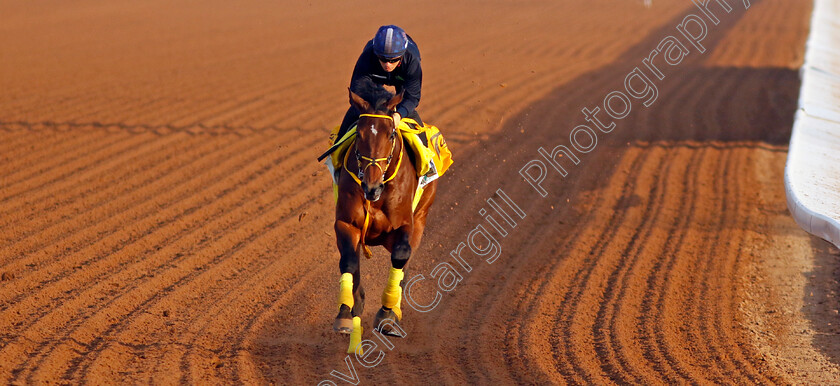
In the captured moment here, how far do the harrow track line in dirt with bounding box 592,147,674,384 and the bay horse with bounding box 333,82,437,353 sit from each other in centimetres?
179

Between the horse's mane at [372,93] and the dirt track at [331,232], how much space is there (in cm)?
205

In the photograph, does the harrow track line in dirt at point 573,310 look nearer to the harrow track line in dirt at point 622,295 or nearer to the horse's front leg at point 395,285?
the harrow track line in dirt at point 622,295

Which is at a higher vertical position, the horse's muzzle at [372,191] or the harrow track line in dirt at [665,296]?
the horse's muzzle at [372,191]

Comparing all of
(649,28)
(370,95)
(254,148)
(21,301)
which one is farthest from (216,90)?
(649,28)

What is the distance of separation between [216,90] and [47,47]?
224 inches

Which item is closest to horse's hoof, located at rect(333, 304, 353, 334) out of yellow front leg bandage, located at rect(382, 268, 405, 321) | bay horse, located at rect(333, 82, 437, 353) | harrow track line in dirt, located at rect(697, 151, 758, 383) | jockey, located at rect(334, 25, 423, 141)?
bay horse, located at rect(333, 82, 437, 353)

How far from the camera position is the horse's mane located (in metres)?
5.39

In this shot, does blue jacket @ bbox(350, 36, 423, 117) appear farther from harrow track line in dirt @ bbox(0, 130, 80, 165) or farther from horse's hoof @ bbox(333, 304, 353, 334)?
harrow track line in dirt @ bbox(0, 130, 80, 165)

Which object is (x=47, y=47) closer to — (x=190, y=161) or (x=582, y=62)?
(x=190, y=161)

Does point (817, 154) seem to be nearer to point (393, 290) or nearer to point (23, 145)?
point (393, 290)

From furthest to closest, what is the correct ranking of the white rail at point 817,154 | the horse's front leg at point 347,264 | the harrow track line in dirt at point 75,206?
the harrow track line in dirt at point 75,206, the white rail at point 817,154, the horse's front leg at point 347,264

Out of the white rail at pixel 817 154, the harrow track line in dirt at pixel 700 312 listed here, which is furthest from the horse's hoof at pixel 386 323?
the white rail at pixel 817 154

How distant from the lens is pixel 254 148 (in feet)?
38.3

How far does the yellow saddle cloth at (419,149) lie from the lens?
5902mm
